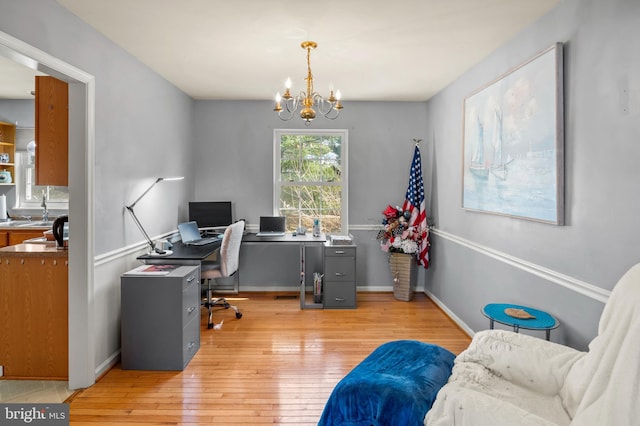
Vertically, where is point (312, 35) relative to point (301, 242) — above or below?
above

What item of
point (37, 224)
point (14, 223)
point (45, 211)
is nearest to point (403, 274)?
point (37, 224)

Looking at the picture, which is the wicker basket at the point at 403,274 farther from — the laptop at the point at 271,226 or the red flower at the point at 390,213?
the laptop at the point at 271,226

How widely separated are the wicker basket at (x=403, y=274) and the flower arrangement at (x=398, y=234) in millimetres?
100

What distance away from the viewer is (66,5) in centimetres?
238

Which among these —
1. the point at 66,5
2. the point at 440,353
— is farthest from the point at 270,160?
the point at 440,353

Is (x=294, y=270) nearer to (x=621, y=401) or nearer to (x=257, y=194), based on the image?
(x=257, y=194)

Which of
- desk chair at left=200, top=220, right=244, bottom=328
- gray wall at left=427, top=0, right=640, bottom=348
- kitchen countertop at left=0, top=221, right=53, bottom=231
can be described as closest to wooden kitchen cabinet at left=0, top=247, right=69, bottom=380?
desk chair at left=200, top=220, right=244, bottom=328

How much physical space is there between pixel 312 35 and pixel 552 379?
2626 mm

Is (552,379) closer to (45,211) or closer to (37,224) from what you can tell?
(37,224)

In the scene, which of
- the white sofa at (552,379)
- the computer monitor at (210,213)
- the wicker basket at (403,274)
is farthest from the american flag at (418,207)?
the white sofa at (552,379)

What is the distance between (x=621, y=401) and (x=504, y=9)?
2.29m

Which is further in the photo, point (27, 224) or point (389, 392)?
point (27, 224)

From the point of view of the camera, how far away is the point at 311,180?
510 centimetres

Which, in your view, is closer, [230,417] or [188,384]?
[230,417]
